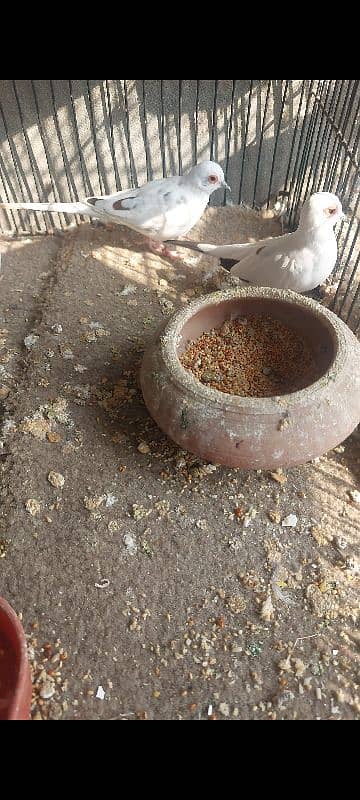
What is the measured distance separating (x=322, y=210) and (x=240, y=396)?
49.3 inches

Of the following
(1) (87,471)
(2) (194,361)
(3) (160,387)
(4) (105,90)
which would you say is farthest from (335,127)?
(1) (87,471)

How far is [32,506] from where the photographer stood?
222 cm

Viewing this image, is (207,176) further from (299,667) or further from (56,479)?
(299,667)

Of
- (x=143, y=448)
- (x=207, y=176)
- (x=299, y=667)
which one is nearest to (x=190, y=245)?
(x=207, y=176)

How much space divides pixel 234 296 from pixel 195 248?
50.7 inches

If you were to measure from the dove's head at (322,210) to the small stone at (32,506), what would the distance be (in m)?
1.92

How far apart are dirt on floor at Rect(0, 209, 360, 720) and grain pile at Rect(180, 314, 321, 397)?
0.36 meters

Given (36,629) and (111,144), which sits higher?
(111,144)

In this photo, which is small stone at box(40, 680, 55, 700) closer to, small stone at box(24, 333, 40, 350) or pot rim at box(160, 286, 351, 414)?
pot rim at box(160, 286, 351, 414)

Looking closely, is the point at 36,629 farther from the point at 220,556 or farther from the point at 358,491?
the point at 358,491

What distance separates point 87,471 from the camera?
2.35 metres

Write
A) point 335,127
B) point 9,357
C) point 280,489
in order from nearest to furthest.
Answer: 1. point 280,489
2. point 9,357
3. point 335,127

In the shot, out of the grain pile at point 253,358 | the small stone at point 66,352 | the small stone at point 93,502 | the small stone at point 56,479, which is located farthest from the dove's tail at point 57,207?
the small stone at point 93,502

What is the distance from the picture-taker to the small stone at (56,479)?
2.29 m
